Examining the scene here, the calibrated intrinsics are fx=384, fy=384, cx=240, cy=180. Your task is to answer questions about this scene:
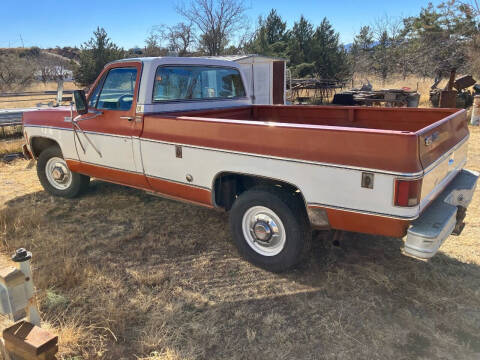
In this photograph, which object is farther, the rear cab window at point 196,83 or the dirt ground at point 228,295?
the rear cab window at point 196,83

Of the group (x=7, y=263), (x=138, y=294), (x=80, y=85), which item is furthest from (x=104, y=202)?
(x=80, y=85)

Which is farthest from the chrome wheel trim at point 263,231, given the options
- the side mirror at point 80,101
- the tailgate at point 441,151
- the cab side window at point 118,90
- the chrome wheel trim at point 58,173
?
the chrome wheel trim at point 58,173

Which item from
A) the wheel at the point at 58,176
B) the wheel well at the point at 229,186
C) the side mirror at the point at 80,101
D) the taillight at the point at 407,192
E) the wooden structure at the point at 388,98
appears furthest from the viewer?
the wooden structure at the point at 388,98

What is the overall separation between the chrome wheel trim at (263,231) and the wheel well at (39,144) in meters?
3.41

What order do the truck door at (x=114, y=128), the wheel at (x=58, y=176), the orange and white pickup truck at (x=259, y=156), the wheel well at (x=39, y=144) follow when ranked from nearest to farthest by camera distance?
1. the orange and white pickup truck at (x=259, y=156)
2. the truck door at (x=114, y=128)
3. the wheel at (x=58, y=176)
4. the wheel well at (x=39, y=144)

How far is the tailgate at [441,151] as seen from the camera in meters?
2.65

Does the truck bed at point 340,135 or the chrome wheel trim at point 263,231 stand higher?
the truck bed at point 340,135

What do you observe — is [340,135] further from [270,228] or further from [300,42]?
[300,42]

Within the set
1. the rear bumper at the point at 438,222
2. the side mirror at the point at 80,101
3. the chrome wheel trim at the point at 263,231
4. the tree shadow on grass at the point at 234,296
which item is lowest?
the tree shadow on grass at the point at 234,296

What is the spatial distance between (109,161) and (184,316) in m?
2.30

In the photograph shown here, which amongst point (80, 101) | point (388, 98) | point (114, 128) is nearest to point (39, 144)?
point (80, 101)

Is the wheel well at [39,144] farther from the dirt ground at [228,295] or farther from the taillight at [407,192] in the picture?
the taillight at [407,192]

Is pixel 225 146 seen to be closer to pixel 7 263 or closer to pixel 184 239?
pixel 184 239

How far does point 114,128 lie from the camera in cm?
428
